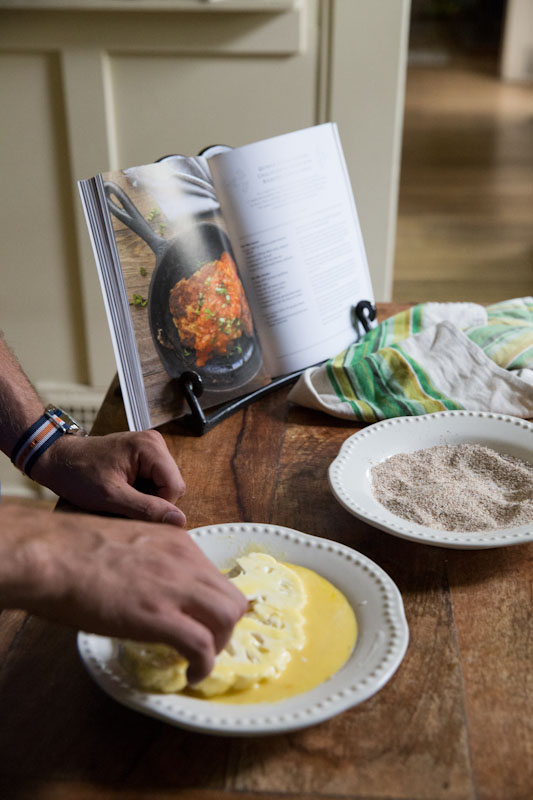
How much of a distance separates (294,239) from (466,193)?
4.06 meters

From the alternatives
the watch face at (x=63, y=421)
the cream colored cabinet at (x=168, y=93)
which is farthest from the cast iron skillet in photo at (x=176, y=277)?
the cream colored cabinet at (x=168, y=93)

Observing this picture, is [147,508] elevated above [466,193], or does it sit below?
above

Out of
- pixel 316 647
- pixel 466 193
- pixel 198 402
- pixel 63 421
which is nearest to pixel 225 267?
pixel 198 402

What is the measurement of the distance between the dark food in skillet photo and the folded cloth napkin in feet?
0.39

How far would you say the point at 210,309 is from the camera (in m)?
1.08

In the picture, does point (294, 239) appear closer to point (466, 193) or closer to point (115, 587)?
point (115, 587)

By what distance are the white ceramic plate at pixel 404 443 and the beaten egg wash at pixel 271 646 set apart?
0.38 feet

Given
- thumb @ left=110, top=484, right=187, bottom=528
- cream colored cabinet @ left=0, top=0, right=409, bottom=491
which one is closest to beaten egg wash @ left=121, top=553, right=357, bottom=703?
thumb @ left=110, top=484, right=187, bottom=528

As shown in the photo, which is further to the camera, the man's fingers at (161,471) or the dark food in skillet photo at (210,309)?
the dark food in skillet photo at (210,309)

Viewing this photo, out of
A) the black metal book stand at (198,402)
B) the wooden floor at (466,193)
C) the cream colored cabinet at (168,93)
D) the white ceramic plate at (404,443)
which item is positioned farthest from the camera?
the wooden floor at (466,193)

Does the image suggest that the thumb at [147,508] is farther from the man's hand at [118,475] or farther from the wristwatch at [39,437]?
the wristwatch at [39,437]

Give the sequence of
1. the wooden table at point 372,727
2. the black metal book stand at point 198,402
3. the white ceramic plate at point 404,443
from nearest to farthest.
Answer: the wooden table at point 372,727, the white ceramic plate at point 404,443, the black metal book stand at point 198,402

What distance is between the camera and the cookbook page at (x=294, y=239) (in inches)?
44.3

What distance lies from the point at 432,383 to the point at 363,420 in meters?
0.12
